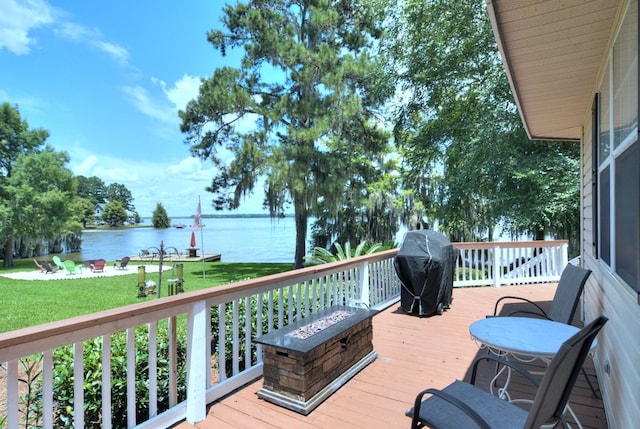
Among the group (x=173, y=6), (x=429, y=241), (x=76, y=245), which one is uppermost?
(x=173, y=6)

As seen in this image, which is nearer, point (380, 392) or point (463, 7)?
point (380, 392)

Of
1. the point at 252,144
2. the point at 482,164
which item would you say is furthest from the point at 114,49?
the point at 482,164

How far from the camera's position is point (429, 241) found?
178 inches

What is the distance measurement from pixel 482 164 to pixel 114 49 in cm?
2519

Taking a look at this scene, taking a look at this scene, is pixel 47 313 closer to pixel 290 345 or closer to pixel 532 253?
pixel 290 345

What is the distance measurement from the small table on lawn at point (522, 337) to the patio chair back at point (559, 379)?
1.24 feet

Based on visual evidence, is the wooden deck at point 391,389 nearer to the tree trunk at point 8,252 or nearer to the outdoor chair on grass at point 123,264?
the outdoor chair on grass at point 123,264

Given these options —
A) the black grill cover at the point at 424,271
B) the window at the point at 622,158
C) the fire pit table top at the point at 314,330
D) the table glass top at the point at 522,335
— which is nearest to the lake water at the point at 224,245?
the black grill cover at the point at 424,271

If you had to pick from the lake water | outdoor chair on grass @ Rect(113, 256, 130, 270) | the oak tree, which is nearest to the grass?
outdoor chair on grass @ Rect(113, 256, 130, 270)

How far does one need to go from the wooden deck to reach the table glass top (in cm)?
56

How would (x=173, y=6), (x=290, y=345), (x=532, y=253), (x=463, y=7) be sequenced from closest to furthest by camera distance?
1. (x=290, y=345)
2. (x=532, y=253)
3. (x=463, y=7)
4. (x=173, y=6)

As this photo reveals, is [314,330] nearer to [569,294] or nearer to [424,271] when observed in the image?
[569,294]

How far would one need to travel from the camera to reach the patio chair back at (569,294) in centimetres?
255

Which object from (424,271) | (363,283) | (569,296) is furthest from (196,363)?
(424,271)
